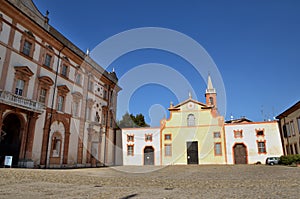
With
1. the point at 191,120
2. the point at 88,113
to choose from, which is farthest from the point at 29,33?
the point at 191,120

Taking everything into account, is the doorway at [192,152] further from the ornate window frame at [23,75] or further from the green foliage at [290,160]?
the ornate window frame at [23,75]

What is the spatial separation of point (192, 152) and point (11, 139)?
24.5 metres

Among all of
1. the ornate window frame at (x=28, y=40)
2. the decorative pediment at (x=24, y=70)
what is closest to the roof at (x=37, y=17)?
the ornate window frame at (x=28, y=40)

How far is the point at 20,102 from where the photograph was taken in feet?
55.8

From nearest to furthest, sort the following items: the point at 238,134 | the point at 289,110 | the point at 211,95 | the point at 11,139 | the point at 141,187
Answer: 1. the point at 141,187
2. the point at 11,139
3. the point at 289,110
4. the point at 238,134
5. the point at 211,95

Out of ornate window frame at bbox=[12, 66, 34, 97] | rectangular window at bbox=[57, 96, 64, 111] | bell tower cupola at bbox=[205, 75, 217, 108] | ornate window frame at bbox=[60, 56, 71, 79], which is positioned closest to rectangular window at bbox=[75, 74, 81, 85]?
ornate window frame at bbox=[60, 56, 71, 79]

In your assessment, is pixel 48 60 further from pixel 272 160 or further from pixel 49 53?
pixel 272 160

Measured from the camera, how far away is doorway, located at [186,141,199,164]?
1345 inches

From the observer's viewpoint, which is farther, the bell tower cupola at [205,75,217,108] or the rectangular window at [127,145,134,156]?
the bell tower cupola at [205,75,217,108]

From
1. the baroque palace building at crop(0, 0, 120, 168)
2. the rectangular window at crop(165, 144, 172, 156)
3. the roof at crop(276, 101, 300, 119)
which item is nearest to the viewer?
the baroque palace building at crop(0, 0, 120, 168)

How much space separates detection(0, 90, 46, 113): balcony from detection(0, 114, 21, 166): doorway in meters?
1.34

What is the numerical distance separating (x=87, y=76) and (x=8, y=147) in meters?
12.2

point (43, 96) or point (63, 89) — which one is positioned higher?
point (63, 89)

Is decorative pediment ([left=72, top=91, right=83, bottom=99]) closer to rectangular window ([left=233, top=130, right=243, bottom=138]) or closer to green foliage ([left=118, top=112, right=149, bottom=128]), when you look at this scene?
rectangular window ([left=233, top=130, right=243, bottom=138])
